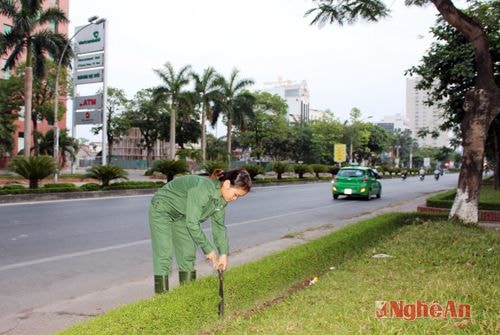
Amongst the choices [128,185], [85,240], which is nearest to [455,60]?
[85,240]

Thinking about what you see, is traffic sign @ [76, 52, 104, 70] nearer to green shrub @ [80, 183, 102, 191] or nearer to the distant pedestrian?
green shrub @ [80, 183, 102, 191]

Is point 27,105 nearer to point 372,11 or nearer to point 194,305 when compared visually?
point 372,11

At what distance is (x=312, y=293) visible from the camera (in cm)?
418

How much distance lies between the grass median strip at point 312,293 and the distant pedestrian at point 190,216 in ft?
0.98

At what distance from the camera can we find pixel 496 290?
13.3ft

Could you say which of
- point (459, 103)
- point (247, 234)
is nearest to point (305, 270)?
point (247, 234)

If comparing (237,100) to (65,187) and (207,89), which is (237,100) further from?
(65,187)

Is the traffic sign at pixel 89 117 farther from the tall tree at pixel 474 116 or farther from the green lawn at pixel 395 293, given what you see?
the green lawn at pixel 395 293

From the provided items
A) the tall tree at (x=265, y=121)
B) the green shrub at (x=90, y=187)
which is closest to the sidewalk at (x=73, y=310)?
the green shrub at (x=90, y=187)

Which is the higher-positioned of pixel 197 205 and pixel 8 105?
pixel 8 105

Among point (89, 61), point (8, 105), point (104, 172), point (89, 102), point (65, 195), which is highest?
point (89, 61)

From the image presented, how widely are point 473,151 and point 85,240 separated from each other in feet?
25.8

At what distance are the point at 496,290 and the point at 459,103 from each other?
666 inches

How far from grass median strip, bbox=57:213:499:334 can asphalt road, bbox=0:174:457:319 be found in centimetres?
221
